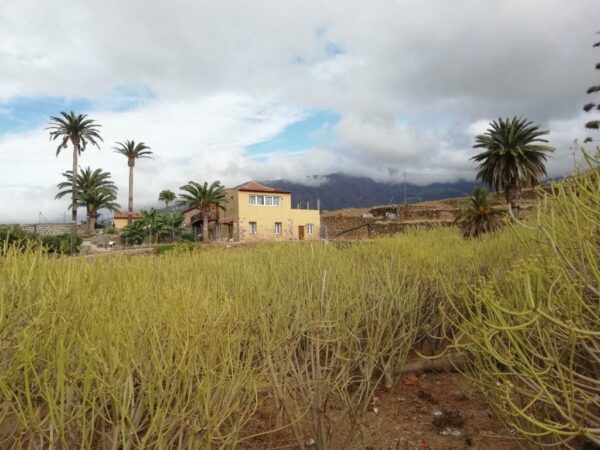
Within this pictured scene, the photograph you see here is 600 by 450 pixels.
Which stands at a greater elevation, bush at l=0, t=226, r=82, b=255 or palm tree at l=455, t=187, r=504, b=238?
palm tree at l=455, t=187, r=504, b=238

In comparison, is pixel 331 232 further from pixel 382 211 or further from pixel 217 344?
pixel 217 344

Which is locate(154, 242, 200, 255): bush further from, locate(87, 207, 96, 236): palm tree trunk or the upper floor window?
locate(87, 207, 96, 236): palm tree trunk

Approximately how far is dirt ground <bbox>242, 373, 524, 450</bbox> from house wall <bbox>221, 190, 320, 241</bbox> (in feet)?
105

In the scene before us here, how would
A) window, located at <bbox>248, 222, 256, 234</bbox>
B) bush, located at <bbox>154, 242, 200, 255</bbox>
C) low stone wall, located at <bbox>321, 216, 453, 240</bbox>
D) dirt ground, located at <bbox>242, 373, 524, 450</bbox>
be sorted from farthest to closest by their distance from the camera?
window, located at <bbox>248, 222, 256, 234</bbox>, low stone wall, located at <bbox>321, 216, 453, 240</bbox>, bush, located at <bbox>154, 242, 200, 255</bbox>, dirt ground, located at <bbox>242, 373, 524, 450</bbox>

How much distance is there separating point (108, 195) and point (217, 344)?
47288 millimetres

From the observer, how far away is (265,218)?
1598 inches

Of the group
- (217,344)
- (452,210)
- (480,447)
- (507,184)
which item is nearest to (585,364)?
(480,447)

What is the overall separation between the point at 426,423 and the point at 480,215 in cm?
1471

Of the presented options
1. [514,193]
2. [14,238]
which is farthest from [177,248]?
[514,193]

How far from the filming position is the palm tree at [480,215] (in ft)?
59.7

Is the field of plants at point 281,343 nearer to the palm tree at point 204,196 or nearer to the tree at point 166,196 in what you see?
the palm tree at point 204,196

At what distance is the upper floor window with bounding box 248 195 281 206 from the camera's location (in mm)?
40509

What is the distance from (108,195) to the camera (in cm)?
4625

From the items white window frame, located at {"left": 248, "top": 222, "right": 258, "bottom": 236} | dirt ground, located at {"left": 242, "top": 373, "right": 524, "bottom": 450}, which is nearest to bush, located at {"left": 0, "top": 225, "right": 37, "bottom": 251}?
dirt ground, located at {"left": 242, "top": 373, "right": 524, "bottom": 450}
